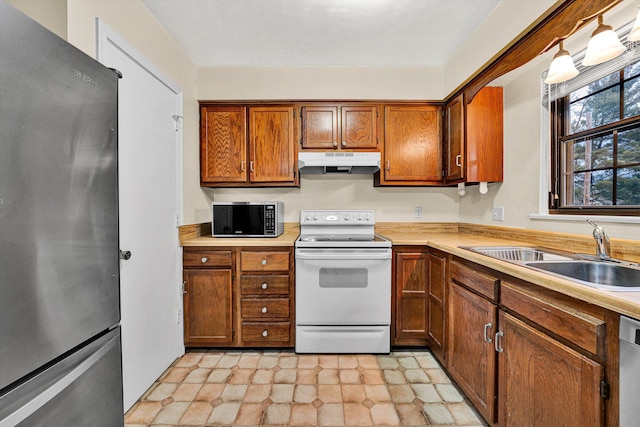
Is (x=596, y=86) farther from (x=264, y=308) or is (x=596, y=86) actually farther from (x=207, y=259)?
(x=207, y=259)

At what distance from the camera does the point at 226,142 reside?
2588 mm

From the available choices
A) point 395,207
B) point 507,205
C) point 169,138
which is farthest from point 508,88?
point 169,138

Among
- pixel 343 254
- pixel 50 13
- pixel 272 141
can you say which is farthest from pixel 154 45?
pixel 343 254

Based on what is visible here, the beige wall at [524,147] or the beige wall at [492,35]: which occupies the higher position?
the beige wall at [492,35]

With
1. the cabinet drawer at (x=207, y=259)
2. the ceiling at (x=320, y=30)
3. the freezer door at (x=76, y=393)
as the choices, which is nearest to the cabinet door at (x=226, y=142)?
the ceiling at (x=320, y=30)

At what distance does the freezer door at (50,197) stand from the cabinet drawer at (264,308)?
4.28 feet

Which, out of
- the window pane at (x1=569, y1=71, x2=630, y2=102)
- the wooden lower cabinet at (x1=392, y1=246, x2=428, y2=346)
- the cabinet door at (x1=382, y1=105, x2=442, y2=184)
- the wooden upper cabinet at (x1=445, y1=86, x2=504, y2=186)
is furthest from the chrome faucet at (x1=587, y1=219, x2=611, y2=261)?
the cabinet door at (x1=382, y1=105, x2=442, y2=184)

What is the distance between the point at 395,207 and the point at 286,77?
1647mm

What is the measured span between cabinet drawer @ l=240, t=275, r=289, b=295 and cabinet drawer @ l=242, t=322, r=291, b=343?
0.25m

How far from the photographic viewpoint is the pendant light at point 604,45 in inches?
47.6

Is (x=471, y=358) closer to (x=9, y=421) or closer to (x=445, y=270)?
(x=445, y=270)

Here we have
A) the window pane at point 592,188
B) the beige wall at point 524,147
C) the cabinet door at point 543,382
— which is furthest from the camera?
the beige wall at point 524,147

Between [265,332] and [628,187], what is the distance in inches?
96.1

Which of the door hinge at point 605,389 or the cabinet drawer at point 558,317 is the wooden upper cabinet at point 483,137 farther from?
the door hinge at point 605,389
